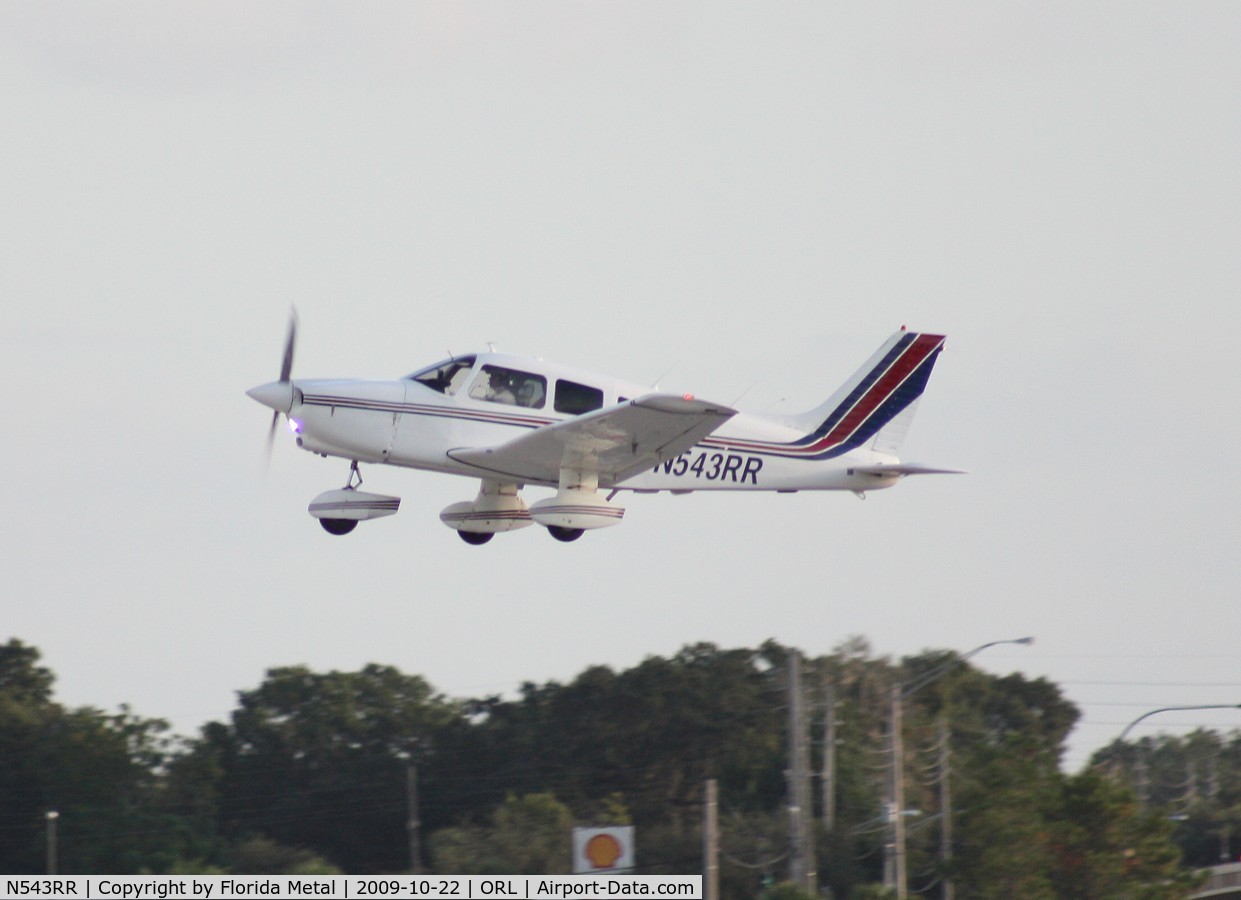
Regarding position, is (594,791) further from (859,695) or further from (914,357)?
(914,357)

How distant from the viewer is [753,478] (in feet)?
74.0

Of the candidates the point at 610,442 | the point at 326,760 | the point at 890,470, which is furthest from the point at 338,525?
the point at 326,760

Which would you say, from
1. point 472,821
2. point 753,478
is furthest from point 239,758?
point 753,478

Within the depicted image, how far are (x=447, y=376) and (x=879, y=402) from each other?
577 cm

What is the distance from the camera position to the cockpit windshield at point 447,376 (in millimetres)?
21031

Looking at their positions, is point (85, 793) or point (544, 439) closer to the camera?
point (544, 439)

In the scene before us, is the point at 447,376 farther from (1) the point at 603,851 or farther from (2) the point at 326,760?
(2) the point at 326,760

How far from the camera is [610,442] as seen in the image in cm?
2052

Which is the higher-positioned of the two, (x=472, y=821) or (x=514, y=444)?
(x=514, y=444)

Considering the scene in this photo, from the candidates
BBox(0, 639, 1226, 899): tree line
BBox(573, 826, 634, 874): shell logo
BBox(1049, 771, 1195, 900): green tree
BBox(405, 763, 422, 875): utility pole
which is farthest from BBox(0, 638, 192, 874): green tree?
BBox(573, 826, 634, 874): shell logo

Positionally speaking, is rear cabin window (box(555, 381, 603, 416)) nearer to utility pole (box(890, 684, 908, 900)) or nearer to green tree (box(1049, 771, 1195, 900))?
utility pole (box(890, 684, 908, 900))

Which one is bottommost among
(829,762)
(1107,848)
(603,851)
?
(603,851)

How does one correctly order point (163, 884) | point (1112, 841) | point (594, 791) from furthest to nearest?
point (594, 791) → point (1112, 841) → point (163, 884)

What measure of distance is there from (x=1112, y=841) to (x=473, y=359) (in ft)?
72.6
